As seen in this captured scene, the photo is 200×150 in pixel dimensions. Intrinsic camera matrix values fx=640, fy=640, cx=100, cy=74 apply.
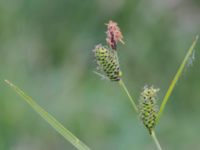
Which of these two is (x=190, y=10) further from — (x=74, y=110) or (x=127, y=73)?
(x=74, y=110)

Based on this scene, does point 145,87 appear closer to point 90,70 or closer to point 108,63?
point 108,63

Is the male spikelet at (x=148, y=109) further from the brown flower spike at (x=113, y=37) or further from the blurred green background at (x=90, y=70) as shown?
the blurred green background at (x=90, y=70)

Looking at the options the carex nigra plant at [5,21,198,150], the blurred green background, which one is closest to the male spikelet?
the carex nigra plant at [5,21,198,150]

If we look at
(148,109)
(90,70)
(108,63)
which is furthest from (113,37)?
(90,70)

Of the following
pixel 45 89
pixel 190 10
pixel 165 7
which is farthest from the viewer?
pixel 190 10

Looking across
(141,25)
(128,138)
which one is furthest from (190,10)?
(128,138)

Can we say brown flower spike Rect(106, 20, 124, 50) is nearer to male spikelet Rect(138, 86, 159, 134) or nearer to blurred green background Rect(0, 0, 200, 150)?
male spikelet Rect(138, 86, 159, 134)
